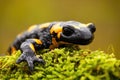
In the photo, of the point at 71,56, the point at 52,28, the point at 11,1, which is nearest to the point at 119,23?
the point at 11,1

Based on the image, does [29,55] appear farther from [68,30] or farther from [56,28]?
[56,28]

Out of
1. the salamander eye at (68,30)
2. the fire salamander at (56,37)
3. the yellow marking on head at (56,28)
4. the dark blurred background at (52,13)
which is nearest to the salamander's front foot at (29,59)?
the fire salamander at (56,37)

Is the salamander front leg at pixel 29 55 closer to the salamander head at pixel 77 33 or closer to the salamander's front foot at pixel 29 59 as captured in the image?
the salamander's front foot at pixel 29 59

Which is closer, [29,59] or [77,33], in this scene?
[29,59]

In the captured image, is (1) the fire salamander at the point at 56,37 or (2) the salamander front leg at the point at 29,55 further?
(1) the fire salamander at the point at 56,37

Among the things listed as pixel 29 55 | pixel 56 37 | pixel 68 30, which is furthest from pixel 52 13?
pixel 29 55

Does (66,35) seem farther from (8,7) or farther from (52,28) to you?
(8,7)
